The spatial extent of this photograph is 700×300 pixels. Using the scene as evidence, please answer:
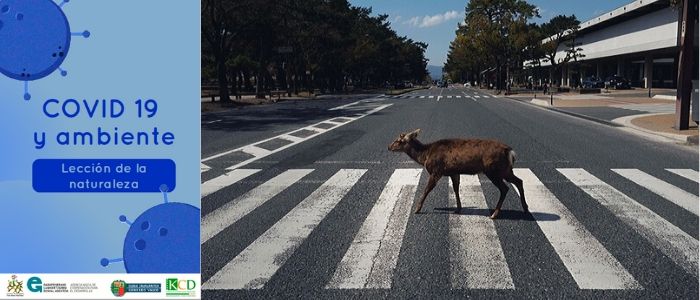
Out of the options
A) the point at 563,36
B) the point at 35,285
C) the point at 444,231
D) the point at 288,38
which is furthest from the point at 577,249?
the point at 563,36

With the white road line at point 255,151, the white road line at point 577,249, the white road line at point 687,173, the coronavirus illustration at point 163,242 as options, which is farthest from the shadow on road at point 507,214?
the white road line at point 255,151

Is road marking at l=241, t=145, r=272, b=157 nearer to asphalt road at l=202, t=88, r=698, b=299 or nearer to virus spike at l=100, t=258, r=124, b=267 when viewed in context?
asphalt road at l=202, t=88, r=698, b=299

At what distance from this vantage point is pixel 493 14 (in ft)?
239

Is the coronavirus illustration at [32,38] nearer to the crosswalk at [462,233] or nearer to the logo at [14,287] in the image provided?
the logo at [14,287]

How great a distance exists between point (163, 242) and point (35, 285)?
0.50 metres

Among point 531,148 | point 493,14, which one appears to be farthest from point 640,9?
point 531,148

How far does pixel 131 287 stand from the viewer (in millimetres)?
→ 2352

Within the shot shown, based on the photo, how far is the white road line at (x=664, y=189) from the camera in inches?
299

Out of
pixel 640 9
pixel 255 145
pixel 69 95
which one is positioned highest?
pixel 640 9

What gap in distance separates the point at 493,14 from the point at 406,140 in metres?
69.9

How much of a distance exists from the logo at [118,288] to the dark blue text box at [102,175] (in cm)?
36

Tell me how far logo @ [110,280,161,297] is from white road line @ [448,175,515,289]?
8.77ft

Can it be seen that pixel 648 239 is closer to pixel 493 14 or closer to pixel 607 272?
pixel 607 272

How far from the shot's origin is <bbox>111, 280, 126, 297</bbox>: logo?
234 centimetres
